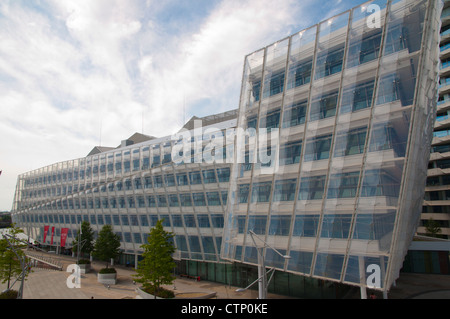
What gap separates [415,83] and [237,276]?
29.7 m

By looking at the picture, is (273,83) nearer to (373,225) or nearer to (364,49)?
(364,49)

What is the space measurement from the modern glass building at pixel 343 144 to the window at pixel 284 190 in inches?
3.6

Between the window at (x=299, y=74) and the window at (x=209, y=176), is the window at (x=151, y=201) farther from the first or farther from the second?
the window at (x=299, y=74)

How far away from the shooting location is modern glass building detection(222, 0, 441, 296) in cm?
2061

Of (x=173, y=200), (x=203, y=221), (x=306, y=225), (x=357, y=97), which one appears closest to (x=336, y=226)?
(x=306, y=225)

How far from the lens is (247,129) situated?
30203 millimetres

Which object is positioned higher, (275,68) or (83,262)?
(275,68)

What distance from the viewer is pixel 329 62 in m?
25.3

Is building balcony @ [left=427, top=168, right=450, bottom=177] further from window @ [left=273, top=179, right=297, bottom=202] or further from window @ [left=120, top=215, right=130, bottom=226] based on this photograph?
window @ [left=120, top=215, right=130, bottom=226]

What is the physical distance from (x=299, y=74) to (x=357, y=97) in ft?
20.1

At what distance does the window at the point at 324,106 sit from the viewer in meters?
24.5

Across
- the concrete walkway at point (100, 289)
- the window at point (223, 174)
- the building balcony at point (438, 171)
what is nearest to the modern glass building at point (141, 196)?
the window at point (223, 174)

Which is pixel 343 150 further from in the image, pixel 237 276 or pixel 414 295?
pixel 237 276
